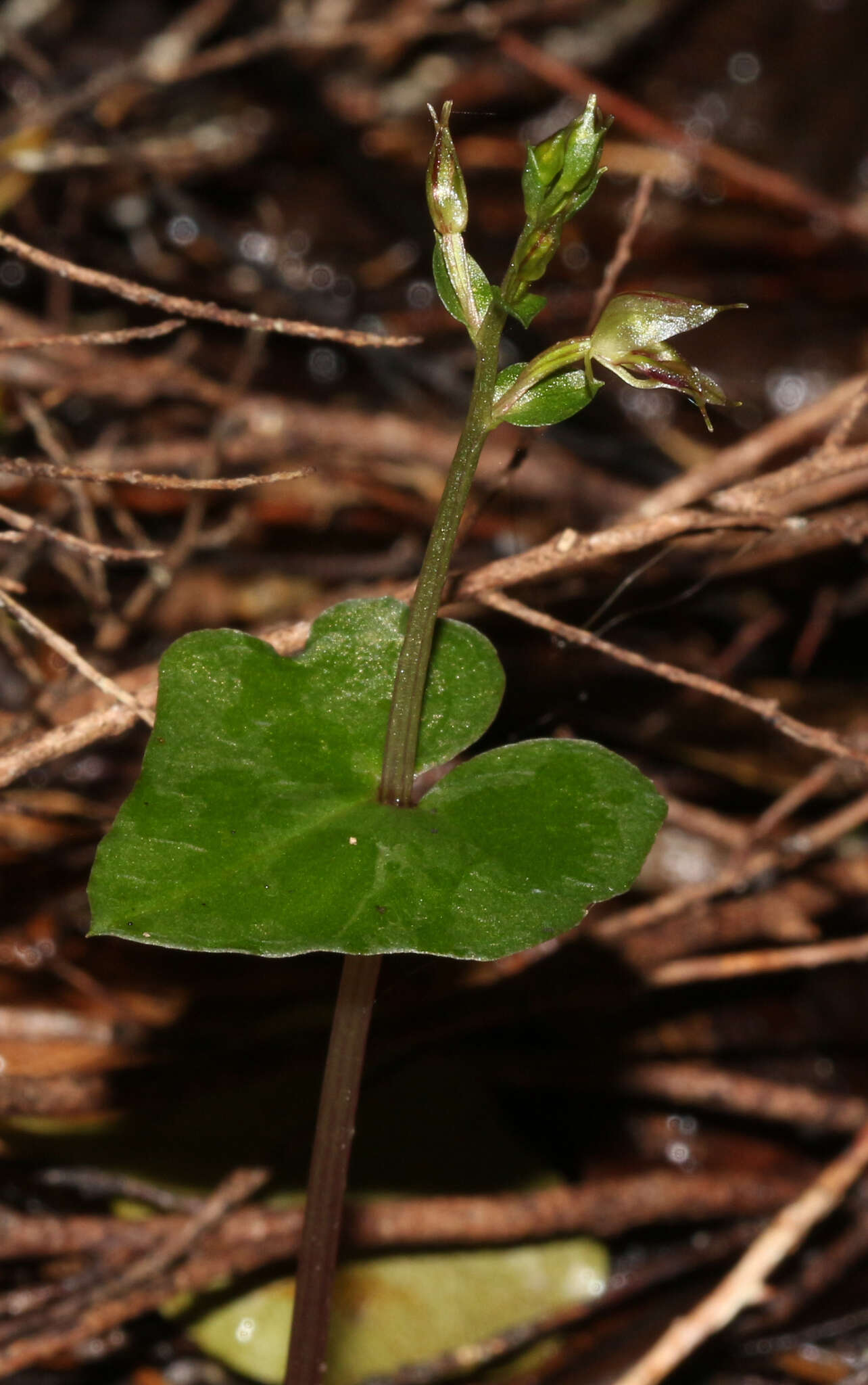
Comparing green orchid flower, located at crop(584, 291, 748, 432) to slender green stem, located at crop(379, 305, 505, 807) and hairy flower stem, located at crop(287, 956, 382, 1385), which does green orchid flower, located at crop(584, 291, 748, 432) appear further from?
hairy flower stem, located at crop(287, 956, 382, 1385)

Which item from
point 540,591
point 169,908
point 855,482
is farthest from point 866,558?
point 169,908

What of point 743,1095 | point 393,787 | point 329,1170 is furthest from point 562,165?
point 743,1095

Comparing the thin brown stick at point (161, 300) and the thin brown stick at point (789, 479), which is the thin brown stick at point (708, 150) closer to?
the thin brown stick at point (789, 479)

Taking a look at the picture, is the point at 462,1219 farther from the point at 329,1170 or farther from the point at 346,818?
the point at 346,818

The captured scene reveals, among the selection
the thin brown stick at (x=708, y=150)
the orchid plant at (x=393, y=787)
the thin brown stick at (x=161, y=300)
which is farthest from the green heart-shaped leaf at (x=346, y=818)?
the thin brown stick at (x=708, y=150)

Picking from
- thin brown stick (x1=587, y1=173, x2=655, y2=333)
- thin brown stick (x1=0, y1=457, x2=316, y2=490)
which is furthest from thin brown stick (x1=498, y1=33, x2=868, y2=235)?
thin brown stick (x1=0, y1=457, x2=316, y2=490)

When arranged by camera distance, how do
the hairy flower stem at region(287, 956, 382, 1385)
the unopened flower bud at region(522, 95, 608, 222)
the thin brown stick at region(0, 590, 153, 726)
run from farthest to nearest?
the thin brown stick at region(0, 590, 153, 726)
the hairy flower stem at region(287, 956, 382, 1385)
the unopened flower bud at region(522, 95, 608, 222)
